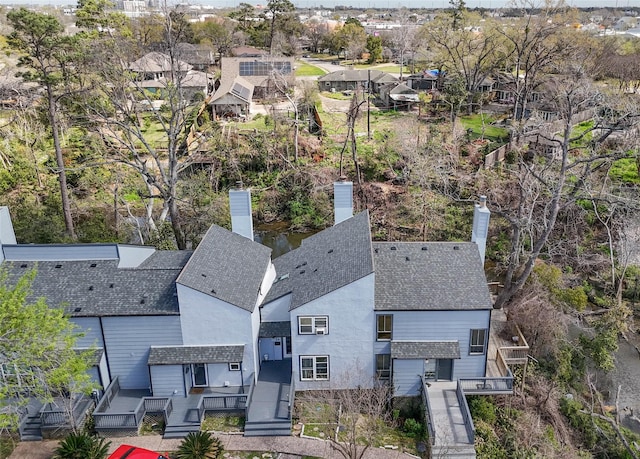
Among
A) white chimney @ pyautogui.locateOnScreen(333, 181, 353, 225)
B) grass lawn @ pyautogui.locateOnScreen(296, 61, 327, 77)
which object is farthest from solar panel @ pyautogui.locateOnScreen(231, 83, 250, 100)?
white chimney @ pyautogui.locateOnScreen(333, 181, 353, 225)

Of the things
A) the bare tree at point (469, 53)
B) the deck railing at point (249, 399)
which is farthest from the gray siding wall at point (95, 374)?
the bare tree at point (469, 53)

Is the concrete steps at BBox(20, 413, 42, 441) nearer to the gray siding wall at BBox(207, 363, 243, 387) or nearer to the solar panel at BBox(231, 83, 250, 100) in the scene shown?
the gray siding wall at BBox(207, 363, 243, 387)

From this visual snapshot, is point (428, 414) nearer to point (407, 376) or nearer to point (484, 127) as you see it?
point (407, 376)

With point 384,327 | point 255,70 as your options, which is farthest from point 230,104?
point 384,327

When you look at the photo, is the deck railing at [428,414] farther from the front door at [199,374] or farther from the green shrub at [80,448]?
the green shrub at [80,448]

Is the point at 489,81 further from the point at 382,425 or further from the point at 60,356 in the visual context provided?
the point at 60,356
